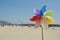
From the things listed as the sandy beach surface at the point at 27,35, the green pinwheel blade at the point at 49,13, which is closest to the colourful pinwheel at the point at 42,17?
the green pinwheel blade at the point at 49,13

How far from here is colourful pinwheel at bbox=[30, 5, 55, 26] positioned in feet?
4.87

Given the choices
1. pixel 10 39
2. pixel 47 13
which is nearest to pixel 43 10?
pixel 47 13

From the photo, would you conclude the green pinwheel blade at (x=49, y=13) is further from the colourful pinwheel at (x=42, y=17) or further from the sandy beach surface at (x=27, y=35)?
the sandy beach surface at (x=27, y=35)

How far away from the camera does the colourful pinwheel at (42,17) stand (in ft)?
4.87

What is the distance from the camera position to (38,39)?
355 cm

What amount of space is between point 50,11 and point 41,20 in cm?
11

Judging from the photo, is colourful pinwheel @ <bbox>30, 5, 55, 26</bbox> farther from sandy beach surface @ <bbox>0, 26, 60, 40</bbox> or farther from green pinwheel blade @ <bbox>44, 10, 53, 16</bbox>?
sandy beach surface @ <bbox>0, 26, 60, 40</bbox>

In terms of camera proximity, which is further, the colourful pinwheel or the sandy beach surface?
the sandy beach surface

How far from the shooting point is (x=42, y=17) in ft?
4.90

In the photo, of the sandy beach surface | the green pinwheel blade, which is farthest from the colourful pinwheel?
the sandy beach surface

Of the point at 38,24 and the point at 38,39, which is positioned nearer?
the point at 38,24

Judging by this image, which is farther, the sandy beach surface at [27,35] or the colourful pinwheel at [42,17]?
the sandy beach surface at [27,35]

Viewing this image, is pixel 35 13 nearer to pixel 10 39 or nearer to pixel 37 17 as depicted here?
pixel 37 17


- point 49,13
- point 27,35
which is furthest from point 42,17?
point 27,35
